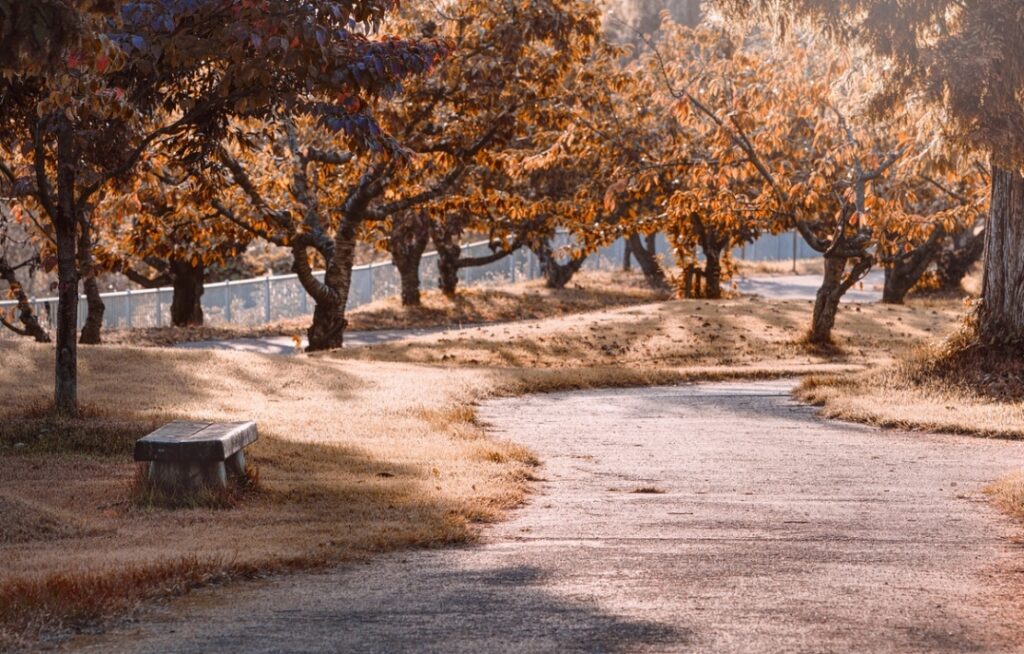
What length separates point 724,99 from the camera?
24.4 metres

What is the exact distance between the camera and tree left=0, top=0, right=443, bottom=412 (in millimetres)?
8922

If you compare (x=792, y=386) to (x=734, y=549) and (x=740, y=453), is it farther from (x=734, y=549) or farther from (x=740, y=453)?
(x=734, y=549)

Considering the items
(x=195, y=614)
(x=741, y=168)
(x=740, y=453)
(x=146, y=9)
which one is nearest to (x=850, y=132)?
(x=741, y=168)

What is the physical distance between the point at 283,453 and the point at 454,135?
11.5 meters

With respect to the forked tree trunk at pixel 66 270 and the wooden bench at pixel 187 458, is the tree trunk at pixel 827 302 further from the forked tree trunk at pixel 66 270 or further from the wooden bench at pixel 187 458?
the wooden bench at pixel 187 458

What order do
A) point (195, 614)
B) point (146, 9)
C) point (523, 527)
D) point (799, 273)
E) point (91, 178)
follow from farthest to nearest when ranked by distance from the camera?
point (799, 273) < point (91, 178) < point (146, 9) < point (523, 527) < point (195, 614)

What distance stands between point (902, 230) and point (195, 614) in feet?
56.4

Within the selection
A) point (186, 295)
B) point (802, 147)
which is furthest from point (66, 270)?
point (186, 295)

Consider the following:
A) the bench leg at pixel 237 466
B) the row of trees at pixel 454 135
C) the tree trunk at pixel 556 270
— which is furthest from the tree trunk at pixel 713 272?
the bench leg at pixel 237 466

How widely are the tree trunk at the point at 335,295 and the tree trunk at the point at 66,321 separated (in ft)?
35.8

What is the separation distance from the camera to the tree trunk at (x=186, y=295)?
3344 centimetres

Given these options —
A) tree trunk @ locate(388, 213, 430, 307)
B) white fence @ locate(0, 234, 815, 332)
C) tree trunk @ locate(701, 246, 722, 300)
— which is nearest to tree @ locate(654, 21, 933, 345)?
tree trunk @ locate(701, 246, 722, 300)

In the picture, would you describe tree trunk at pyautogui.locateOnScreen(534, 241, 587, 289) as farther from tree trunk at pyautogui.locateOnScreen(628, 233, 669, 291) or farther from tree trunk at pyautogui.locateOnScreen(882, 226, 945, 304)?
tree trunk at pyautogui.locateOnScreen(882, 226, 945, 304)

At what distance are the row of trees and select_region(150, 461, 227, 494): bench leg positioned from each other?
2375mm
